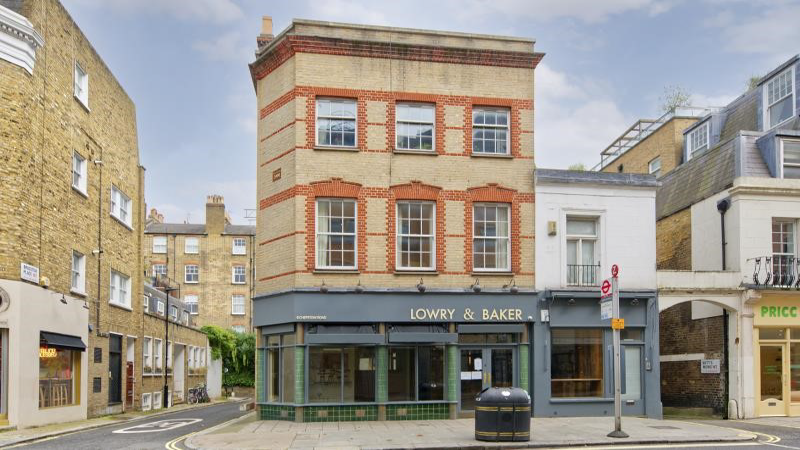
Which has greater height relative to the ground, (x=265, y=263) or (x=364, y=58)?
(x=364, y=58)

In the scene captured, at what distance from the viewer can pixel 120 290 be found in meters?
31.4

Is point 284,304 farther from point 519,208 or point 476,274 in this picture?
point 519,208

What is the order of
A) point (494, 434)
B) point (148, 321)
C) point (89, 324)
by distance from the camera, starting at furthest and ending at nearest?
1. point (148, 321)
2. point (89, 324)
3. point (494, 434)

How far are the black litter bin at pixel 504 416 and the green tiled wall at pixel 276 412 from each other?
6.49m

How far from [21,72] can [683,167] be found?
70.3ft

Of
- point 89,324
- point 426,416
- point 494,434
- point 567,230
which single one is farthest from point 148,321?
point 494,434

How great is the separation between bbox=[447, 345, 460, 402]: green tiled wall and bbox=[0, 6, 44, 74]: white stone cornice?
13.9 metres

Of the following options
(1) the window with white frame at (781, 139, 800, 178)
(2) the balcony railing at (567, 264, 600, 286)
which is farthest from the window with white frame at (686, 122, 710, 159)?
(2) the balcony railing at (567, 264, 600, 286)

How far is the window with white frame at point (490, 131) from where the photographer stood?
903 inches

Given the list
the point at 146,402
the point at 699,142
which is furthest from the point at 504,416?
the point at 146,402

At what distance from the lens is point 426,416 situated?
21.4 meters

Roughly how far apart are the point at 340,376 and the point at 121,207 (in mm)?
15044

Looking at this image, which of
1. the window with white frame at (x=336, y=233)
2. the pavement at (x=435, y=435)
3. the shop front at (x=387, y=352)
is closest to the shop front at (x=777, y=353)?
the pavement at (x=435, y=435)

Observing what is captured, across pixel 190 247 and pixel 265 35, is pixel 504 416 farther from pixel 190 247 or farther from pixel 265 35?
pixel 190 247
